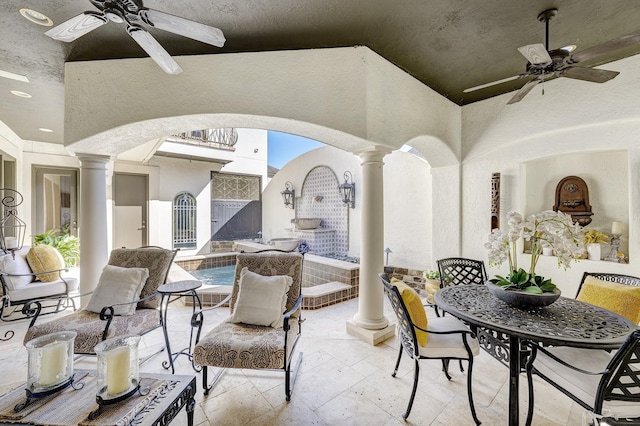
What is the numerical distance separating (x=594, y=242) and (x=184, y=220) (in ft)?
26.8

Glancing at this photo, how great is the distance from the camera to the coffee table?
3.88 feet

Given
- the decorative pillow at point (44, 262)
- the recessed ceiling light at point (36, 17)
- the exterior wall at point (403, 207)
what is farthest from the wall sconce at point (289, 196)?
the recessed ceiling light at point (36, 17)

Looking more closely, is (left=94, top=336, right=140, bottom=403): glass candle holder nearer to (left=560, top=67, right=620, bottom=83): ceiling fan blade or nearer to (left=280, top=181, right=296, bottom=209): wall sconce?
(left=560, top=67, right=620, bottom=83): ceiling fan blade

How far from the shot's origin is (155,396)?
1338 mm

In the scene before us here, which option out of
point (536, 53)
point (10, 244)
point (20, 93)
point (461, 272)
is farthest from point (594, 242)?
point (10, 244)

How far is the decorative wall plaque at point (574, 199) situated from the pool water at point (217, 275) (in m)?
5.69

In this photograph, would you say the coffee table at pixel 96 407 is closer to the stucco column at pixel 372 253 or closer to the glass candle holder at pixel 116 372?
the glass candle holder at pixel 116 372

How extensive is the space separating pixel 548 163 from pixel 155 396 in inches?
189

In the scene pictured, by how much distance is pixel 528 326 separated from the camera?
5.19ft

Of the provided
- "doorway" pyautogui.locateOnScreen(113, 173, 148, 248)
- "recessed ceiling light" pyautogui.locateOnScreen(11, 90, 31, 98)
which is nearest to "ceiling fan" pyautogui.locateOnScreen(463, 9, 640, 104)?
"recessed ceiling light" pyautogui.locateOnScreen(11, 90, 31, 98)

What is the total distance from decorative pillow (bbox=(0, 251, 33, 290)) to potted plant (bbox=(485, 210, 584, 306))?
201 inches

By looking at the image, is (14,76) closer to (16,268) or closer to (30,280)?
(16,268)

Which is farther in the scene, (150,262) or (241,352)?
(150,262)

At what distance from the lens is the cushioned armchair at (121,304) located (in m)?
2.09
